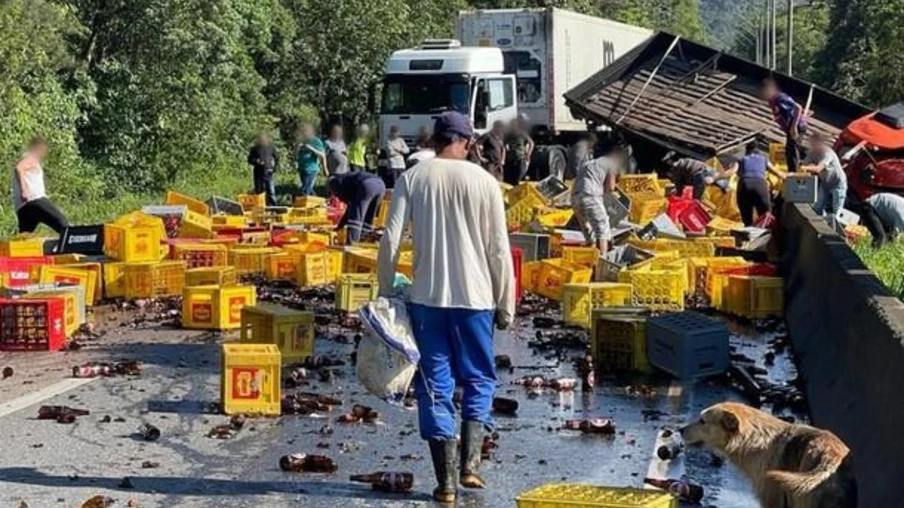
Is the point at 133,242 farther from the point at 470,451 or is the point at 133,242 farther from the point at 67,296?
the point at 470,451

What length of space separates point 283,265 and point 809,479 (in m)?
12.6

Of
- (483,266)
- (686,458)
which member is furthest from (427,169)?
(686,458)

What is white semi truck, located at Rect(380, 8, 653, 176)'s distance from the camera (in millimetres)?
37125

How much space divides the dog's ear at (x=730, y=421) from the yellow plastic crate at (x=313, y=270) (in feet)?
37.5

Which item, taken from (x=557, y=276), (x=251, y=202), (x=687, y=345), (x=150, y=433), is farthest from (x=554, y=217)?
(x=150, y=433)

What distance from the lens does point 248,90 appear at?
147 ft

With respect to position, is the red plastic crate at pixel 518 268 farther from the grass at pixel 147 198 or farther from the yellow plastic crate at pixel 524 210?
the grass at pixel 147 198

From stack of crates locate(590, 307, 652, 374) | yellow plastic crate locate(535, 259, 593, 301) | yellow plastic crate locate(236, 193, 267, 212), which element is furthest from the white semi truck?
stack of crates locate(590, 307, 652, 374)

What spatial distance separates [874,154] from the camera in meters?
25.5

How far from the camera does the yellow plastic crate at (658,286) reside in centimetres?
1606

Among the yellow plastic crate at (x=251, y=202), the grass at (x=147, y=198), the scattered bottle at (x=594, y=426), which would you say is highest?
the yellow plastic crate at (x=251, y=202)

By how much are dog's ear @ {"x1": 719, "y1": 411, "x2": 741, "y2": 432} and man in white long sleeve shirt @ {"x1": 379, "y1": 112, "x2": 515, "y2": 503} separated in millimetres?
1677

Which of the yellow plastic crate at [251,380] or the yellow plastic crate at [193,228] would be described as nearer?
the yellow plastic crate at [251,380]

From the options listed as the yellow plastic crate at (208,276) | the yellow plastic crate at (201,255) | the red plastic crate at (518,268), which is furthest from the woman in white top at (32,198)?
the red plastic crate at (518,268)
